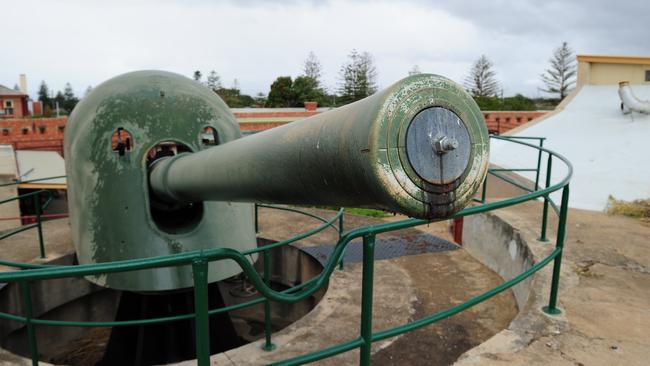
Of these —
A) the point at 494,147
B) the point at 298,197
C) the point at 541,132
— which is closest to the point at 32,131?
the point at 494,147

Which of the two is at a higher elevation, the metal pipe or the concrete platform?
the metal pipe

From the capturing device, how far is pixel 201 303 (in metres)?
1.50

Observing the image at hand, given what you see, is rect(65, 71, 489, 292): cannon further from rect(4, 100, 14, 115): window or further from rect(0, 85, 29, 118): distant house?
rect(4, 100, 14, 115): window

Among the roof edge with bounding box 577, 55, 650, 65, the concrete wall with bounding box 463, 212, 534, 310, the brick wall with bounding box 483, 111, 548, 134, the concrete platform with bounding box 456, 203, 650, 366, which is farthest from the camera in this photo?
the brick wall with bounding box 483, 111, 548, 134

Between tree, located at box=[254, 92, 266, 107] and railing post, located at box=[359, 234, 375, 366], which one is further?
tree, located at box=[254, 92, 266, 107]

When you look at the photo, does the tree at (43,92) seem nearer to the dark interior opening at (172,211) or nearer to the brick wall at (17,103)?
the brick wall at (17,103)

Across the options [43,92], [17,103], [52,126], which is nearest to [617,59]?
[52,126]

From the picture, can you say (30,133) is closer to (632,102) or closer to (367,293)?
(632,102)

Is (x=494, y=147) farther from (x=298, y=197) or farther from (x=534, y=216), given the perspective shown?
(x=298, y=197)

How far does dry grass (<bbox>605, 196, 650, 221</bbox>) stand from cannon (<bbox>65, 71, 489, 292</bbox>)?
4396mm

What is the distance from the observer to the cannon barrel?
1078 millimetres

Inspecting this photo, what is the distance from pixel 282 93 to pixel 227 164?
1074 inches

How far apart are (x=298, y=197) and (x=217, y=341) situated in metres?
3.46

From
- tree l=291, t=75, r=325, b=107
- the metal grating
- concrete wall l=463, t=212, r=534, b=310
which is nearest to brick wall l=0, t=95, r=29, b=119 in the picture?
tree l=291, t=75, r=325, b=107
